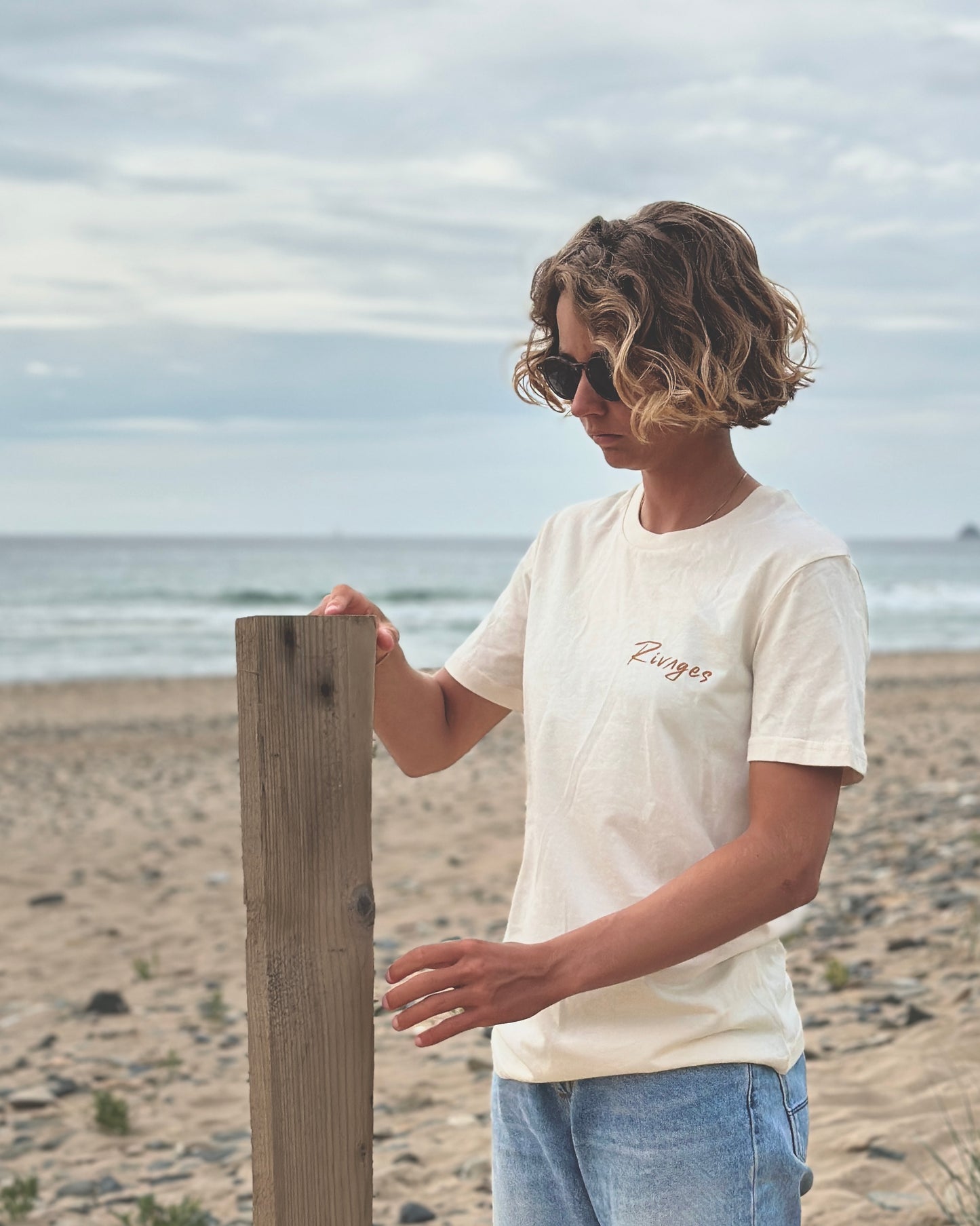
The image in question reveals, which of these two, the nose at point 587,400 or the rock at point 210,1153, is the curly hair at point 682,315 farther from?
the rock at point 210,1153

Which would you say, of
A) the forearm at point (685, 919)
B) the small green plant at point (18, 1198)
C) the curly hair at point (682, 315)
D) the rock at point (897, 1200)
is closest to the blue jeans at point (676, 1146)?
the forearm at point (685, 919)

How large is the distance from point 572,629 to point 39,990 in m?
5.45

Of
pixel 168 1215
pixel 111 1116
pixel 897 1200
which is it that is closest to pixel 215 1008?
pixel 111 1116

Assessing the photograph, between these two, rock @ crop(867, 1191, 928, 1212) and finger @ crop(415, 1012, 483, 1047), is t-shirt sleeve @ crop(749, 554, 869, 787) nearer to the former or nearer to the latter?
finger @ crop(415, 1012, 483, 1047)

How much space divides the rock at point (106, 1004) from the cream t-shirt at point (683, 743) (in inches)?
187

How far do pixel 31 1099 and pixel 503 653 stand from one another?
155 inches

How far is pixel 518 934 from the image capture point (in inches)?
71.4

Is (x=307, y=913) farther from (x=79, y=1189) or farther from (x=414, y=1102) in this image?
(x=414, y=1102)

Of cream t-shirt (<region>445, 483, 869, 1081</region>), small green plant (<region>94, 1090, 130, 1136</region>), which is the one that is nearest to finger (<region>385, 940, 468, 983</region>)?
cream t-shirt (<region>445, 483, 869, 1081</region>)

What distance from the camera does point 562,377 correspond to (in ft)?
5.91

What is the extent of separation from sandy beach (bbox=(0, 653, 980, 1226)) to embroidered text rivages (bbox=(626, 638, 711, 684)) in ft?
7.84

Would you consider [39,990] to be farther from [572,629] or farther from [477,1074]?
[572,629]

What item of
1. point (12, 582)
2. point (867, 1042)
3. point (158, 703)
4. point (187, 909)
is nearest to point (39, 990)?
point (187, 909)

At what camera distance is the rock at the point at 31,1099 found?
493 centimetres
